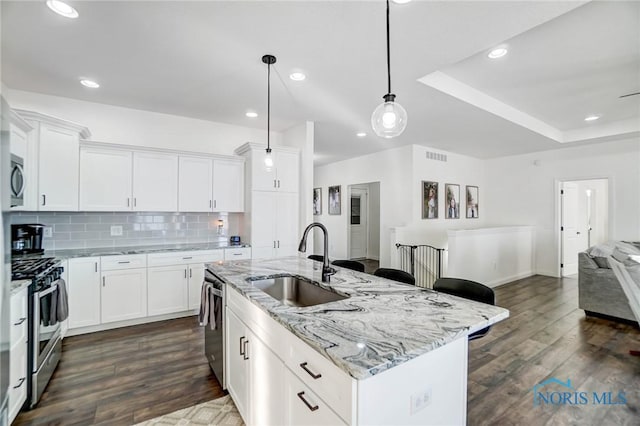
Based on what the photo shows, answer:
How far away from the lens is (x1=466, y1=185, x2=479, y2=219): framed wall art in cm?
693

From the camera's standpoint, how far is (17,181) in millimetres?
2568

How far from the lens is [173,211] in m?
3.97

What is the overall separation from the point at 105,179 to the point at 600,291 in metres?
6.46

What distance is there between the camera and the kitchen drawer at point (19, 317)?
181cm

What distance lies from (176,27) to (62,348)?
334 cm

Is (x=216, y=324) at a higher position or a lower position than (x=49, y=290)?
lower

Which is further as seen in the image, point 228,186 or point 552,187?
point 552,187

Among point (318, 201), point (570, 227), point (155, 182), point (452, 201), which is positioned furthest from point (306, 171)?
point (570, 227)

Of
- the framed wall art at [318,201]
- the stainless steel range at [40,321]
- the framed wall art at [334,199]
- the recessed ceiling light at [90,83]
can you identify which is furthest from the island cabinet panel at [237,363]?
the framed wall art at [318,201]

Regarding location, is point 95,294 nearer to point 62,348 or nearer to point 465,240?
point 62,348

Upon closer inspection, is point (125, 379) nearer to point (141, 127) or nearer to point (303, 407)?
point (303, 407)

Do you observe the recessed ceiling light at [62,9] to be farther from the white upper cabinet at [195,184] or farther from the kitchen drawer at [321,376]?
the kitchen drawer at [321,376]

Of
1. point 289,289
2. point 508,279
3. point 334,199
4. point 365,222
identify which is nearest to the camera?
point 289,289

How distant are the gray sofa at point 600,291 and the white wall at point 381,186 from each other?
107 inches
